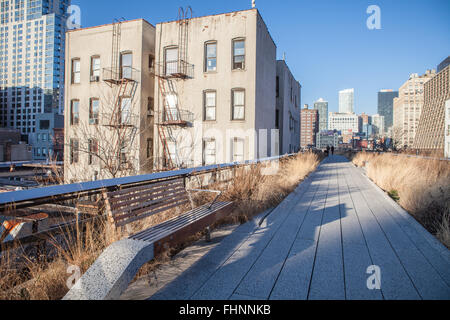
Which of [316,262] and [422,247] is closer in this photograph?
[316,262]

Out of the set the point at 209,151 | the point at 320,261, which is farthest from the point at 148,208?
the point at 209,151

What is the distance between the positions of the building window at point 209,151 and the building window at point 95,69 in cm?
936

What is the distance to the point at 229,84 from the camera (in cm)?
1677

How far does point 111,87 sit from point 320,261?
18.9 meters

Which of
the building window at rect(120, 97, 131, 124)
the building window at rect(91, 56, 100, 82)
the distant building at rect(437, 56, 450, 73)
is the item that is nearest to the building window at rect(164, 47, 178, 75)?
the building window at rect(120, 97, 131, 124)

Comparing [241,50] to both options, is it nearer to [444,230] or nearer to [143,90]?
[143,90]

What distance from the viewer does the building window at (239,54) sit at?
16.6 m

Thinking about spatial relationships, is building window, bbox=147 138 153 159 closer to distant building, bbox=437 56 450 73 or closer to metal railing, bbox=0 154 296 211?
metal railing, bbox=0 154 296 211

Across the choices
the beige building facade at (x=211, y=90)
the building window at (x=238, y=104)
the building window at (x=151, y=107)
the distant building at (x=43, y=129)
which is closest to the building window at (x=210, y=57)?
the beige building facade at (x=211, y=90)

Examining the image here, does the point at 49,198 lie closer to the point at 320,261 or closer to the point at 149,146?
the point at 320,261

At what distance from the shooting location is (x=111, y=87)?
18.7 m
